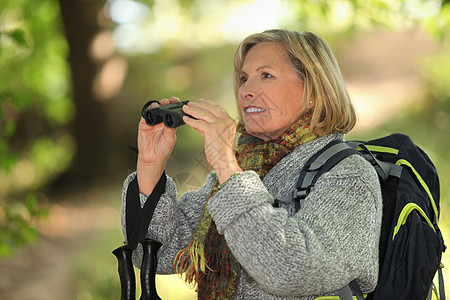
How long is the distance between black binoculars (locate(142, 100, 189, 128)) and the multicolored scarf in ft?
1.05

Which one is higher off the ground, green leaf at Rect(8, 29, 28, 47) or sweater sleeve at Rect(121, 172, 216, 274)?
green leaf at Rect(8, 29, 28, 47)

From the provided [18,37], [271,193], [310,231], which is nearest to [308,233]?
[310,231]

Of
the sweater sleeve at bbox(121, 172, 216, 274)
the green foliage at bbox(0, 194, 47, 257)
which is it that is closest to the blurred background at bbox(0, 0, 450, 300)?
the green foliage at bbox(0, 194, 47, 257)

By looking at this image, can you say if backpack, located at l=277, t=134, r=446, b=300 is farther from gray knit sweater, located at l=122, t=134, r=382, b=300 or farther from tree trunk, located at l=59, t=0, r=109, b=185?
tree trunk, located at l=59, t=0, r=109, b=185

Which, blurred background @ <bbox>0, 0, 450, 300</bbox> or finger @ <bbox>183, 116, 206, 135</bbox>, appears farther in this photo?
blurred background @ <bbox>0, 0, 450, 300</bbox>

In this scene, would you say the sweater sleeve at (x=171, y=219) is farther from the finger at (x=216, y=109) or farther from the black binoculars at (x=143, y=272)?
the finger at (x=216, y=109)

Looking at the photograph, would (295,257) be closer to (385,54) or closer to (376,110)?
(376,110)

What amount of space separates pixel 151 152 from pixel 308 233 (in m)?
0.73

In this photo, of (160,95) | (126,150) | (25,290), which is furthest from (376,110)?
(25,290)

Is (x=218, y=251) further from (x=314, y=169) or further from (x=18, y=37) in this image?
(x=18, y=37)

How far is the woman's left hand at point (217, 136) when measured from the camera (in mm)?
1480

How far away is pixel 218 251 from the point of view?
5.62 feet

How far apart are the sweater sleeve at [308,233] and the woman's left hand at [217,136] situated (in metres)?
0.07

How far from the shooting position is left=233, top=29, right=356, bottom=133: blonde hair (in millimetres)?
1756
